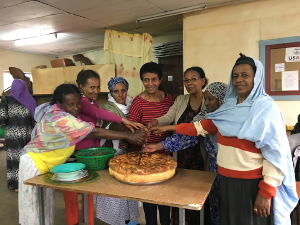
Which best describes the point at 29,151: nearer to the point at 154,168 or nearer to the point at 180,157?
the point at 154,168

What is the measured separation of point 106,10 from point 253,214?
3.30 metres

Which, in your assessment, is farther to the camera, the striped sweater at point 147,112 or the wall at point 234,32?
the wall at point 234,32

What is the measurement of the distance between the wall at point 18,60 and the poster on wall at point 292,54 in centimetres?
666

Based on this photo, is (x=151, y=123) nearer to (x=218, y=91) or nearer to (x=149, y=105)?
(x=149, y=105)

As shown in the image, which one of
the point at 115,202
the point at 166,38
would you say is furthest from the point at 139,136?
the point at 166,38

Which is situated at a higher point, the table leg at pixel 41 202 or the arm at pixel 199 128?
the arm at pixel 199 128

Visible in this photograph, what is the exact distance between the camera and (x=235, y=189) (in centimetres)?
144

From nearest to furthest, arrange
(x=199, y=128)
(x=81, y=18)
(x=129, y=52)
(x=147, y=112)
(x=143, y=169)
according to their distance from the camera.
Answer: (x=143, y=169), (x=199, y=128), (x=147, y=112), (x=81, y=18), (x=129, y=52)

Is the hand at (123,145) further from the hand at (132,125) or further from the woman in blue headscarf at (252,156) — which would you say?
the woman in blue headscarf at (252,156)

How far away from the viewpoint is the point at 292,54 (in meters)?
2.94

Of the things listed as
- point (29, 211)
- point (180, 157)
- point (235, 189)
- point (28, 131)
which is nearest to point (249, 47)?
point (180, 157)

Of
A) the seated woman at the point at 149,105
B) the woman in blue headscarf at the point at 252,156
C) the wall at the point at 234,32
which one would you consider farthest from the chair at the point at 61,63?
the woman in blue headscarf at the point at 252,156

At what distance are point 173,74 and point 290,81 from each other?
225 cm

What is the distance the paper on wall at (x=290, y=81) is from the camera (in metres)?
2.96
